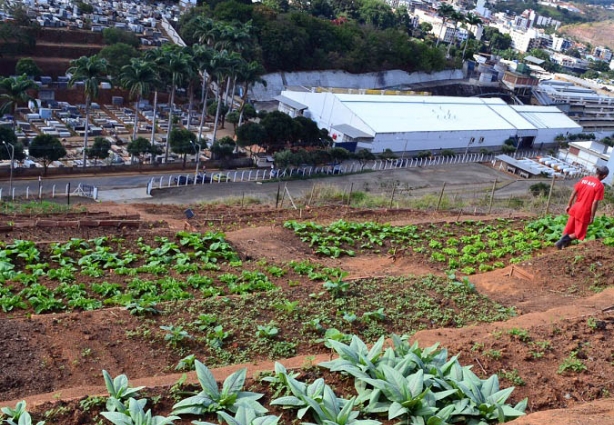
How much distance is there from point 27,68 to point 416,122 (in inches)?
1245

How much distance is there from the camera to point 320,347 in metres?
8.37

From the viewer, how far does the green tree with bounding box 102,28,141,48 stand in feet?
195

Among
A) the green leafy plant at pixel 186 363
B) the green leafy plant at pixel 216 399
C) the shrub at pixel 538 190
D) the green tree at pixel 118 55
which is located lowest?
the green tree at pixel 118 55

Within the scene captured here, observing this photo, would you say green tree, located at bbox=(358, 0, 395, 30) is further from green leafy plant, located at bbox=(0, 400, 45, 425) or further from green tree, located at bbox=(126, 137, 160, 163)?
green leafy plant, located at bbox=(0, 400, 45, 425)

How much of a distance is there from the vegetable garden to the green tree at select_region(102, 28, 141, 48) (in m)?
50.1

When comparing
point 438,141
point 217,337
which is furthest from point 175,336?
point 438,141

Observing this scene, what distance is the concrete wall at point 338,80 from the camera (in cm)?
6488

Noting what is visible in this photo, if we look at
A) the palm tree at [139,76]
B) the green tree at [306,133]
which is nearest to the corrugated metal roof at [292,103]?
the green tree at [306,133]

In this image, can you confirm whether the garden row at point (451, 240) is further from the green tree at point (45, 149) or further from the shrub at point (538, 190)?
the green tree at point (45, 149)

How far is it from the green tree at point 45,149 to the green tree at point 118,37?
83.2 ft

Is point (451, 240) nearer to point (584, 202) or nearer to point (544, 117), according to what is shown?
point (584, 202)

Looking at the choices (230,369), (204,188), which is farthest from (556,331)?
(204,188)

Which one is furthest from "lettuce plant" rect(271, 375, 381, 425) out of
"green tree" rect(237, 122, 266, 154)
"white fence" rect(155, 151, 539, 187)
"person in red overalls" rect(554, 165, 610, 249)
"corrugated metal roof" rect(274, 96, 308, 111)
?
"corrugated metal roof" rect(274, 96, 308, 111)

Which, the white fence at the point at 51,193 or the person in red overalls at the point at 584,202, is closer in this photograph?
the person in red overalls at the point at 584,202
